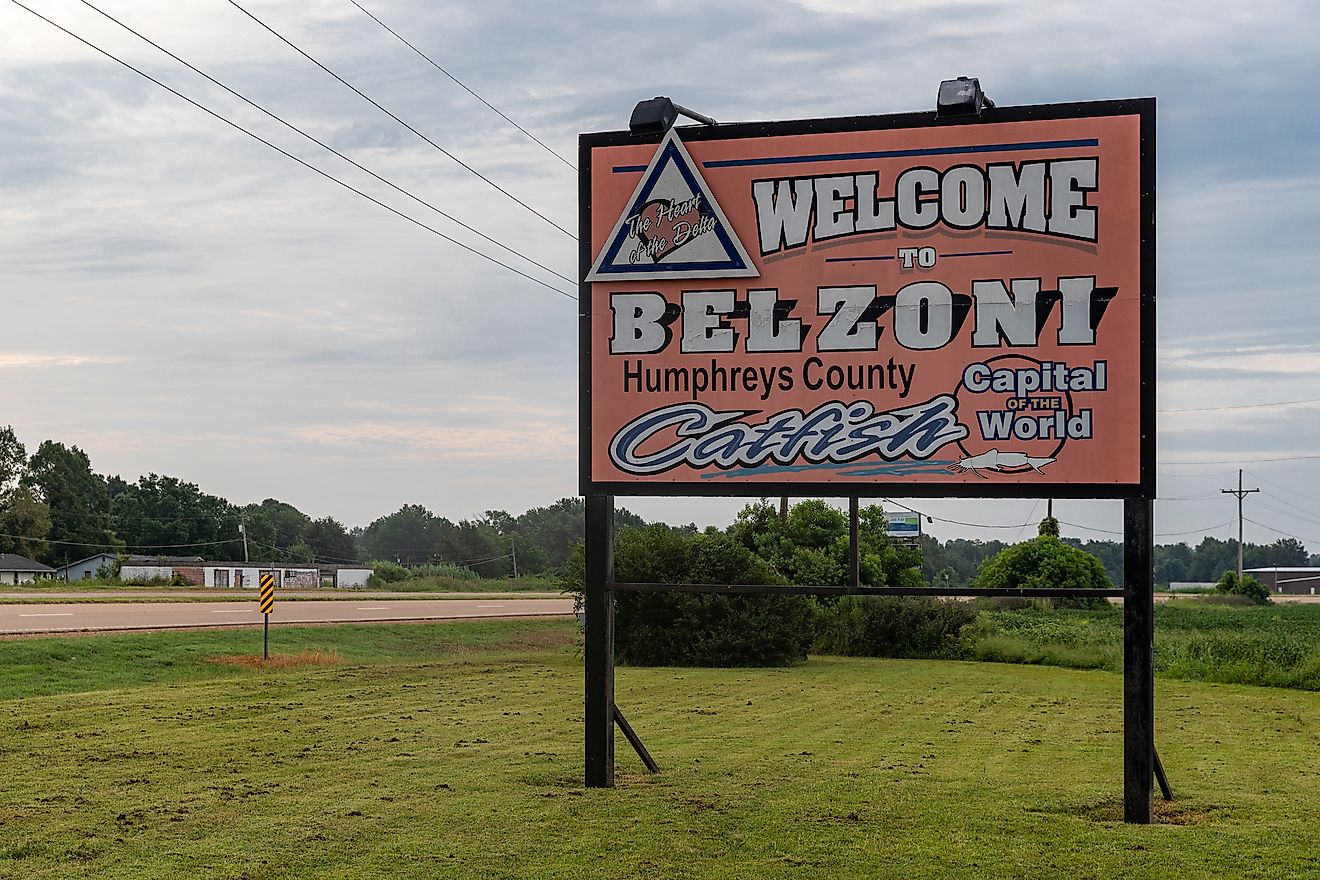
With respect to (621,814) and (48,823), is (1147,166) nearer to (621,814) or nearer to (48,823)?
(621,814)

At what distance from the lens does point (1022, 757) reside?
45.2 feet

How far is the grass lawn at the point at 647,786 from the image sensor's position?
8.73m

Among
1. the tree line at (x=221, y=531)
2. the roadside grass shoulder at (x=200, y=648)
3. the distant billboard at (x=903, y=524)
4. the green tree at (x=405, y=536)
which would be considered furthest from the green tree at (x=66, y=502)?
the distant billboard at (x=903, y=524)

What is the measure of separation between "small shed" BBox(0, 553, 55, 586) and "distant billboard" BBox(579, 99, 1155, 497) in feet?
297

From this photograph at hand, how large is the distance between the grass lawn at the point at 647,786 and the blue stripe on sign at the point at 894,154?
16.9 feet

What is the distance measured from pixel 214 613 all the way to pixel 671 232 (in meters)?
34.9

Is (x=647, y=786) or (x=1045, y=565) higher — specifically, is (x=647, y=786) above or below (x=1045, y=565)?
below

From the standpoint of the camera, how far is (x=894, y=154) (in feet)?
35.3

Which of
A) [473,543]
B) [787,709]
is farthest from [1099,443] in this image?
[473,543]

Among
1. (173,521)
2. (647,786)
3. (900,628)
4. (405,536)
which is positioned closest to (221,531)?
(173,521)

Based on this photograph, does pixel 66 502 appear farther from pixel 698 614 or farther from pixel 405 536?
pixel 698 614

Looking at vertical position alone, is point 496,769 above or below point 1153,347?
below

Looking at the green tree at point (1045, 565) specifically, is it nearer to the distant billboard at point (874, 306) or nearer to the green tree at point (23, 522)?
the distant billboard at point (874, 306)

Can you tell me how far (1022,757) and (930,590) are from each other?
14.3 feet
